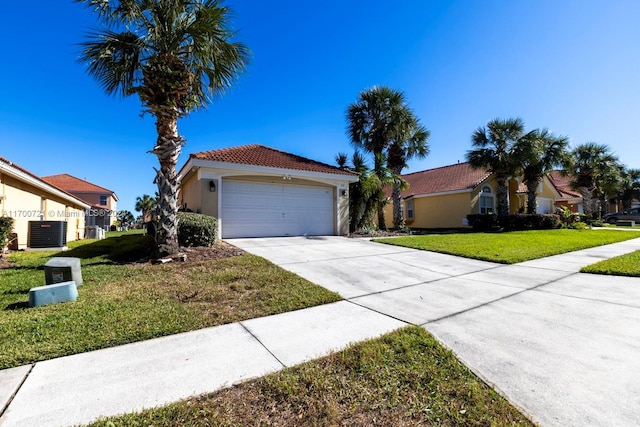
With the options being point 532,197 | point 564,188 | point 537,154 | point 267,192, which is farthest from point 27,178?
point 564,188

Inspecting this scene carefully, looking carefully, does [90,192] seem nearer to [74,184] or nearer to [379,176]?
[74,184]

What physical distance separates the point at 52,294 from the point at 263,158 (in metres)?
9.44

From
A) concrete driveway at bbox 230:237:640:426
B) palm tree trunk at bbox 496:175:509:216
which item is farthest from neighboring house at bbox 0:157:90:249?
palm tree trunk at bbox 496:175:509:216

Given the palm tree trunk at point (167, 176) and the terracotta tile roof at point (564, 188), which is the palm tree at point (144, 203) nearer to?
the palm tree trunk at point (167, 176)

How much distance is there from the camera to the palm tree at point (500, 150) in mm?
17969

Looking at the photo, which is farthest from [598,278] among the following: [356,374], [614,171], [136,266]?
[614,171]

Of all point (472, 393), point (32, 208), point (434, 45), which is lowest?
point (472, 393)

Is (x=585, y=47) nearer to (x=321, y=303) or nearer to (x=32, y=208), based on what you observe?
(x=321, y=303)

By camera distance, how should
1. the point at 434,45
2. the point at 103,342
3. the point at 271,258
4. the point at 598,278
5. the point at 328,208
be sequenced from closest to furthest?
the point at 103,342, the point at 598,278, the point at 271,258, the point at 434,45, the point at 328,208

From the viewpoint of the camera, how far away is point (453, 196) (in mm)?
21750

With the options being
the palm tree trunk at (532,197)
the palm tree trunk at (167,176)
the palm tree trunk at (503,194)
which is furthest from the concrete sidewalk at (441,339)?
the palm tree trunk at (532,197)

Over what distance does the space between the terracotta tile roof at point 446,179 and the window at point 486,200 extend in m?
1.31

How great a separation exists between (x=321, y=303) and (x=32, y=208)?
1459 cm

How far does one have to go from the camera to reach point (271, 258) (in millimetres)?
7348
